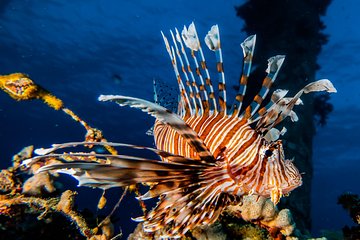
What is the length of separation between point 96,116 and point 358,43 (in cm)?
2475

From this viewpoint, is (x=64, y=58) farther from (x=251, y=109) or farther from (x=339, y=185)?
(x=339, y=185)

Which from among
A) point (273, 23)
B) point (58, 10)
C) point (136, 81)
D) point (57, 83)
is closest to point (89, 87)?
point (57, 83)

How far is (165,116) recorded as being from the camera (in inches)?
68.2

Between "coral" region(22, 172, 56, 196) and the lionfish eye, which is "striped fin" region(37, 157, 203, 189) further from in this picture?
"coral" region(22, 172, 56, 196)

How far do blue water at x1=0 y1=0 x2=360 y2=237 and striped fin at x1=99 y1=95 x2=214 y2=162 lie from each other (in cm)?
1434

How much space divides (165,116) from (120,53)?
20.5 m

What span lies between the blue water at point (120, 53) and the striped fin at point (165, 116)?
14.3m

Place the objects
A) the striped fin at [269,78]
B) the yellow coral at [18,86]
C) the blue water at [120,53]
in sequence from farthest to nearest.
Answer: the blue water at [120,53], the striped fin at [269,78], the yellow coral at [18,86]

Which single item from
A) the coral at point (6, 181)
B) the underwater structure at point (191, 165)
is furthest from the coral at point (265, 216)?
the coral at point (6, 181)

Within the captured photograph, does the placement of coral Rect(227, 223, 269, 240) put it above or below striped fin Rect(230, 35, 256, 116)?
below

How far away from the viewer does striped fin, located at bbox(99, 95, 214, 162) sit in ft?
5.19

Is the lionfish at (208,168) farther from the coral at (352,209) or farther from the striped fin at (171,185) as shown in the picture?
the coral at (352,209)

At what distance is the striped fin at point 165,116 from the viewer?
1581mm

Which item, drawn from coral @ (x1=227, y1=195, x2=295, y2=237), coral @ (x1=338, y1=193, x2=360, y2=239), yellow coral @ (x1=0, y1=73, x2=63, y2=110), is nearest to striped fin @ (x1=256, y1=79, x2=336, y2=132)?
coral @ (x1=227, y1=195, x2=295, y2=237)
